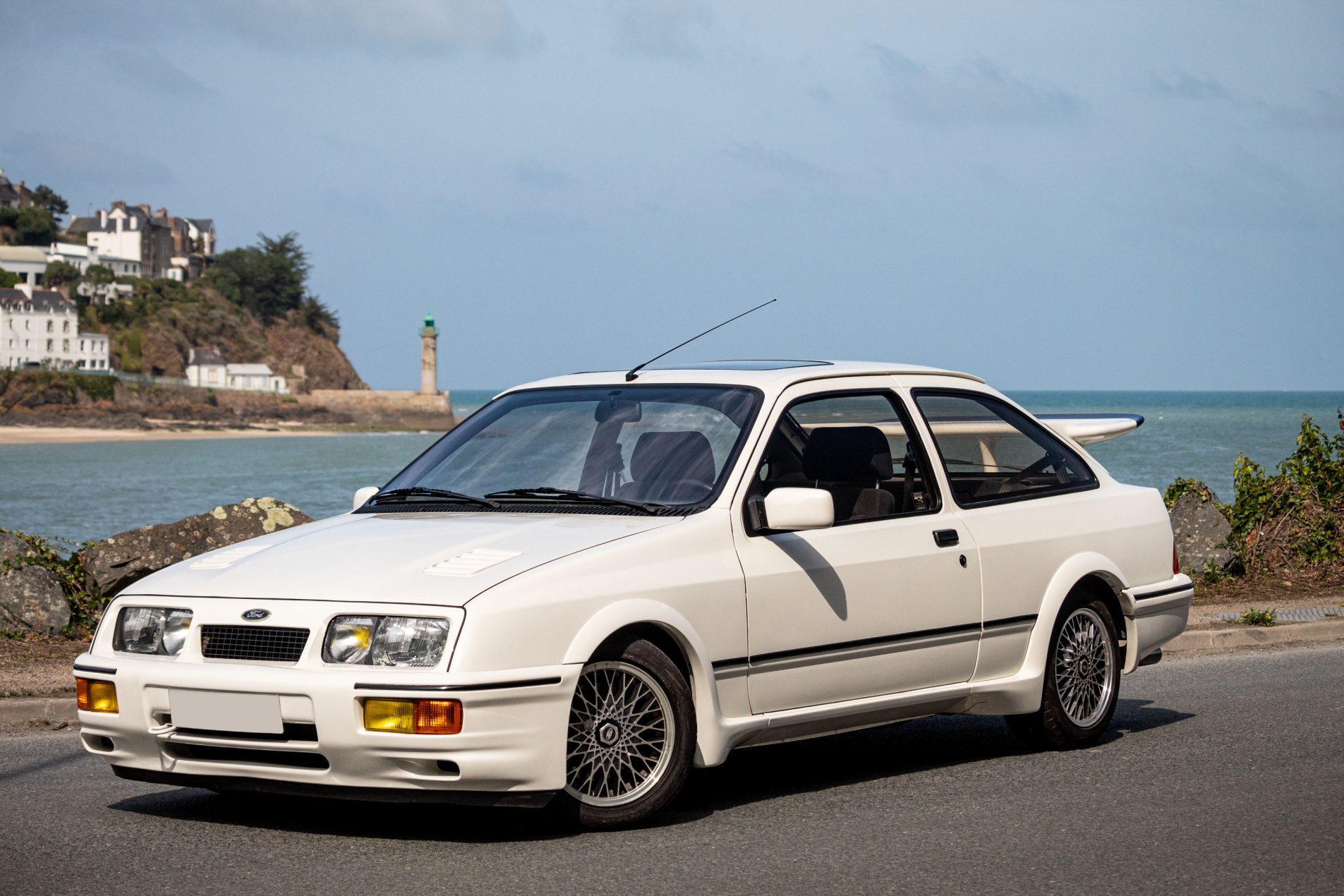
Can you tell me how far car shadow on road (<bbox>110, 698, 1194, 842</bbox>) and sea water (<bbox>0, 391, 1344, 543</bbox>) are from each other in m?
23.8

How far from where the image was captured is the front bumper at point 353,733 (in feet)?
16.6

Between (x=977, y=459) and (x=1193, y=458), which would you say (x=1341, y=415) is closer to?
(x=977, y=459)

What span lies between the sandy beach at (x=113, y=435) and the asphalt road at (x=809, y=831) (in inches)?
4930

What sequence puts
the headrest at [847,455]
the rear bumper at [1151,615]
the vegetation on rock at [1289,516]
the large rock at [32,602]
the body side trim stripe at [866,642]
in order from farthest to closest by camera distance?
the vegetation on rock at [1289,516] → the large rock at [32,602] → the rear bumper at [1151,615] → the headrest at [847,455] → the body side trim stripe at [866,642]

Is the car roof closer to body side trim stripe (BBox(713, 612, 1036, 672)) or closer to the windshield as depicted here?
the windshield

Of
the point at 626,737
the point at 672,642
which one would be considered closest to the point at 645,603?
the point at 672,642

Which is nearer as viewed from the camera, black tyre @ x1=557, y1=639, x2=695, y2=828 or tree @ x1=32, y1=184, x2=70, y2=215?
black tyre @ x1=557, y1=639, x2=695, y2=828

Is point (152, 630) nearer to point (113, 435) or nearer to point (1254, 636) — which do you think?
point (1254, 636)

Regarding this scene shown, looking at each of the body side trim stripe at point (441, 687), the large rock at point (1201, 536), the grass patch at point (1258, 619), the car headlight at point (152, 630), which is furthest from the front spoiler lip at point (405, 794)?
the large rock at point (1201, 536)

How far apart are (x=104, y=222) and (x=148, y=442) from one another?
66.6 metres

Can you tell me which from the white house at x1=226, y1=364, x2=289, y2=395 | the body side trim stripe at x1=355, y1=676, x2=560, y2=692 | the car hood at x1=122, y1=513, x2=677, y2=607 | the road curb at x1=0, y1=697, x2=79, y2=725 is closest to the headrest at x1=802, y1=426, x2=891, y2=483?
the car hood at x1=122, y1=513, x2=677, y2=607

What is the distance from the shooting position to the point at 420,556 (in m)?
5.50

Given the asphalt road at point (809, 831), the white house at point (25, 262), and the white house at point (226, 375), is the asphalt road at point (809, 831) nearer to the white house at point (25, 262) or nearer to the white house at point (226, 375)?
the white house at point (226, 375)

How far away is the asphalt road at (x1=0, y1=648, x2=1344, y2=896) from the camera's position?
16.3 feet
